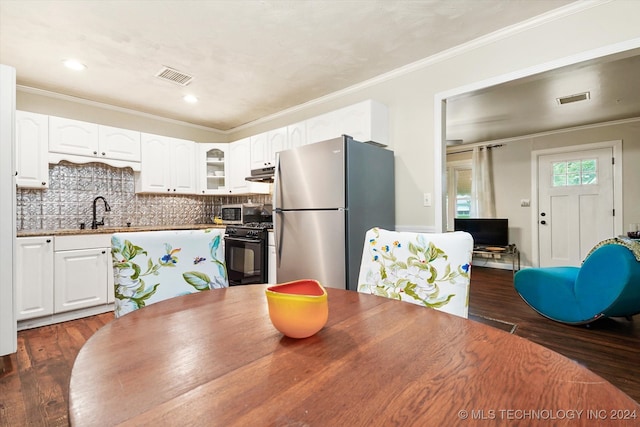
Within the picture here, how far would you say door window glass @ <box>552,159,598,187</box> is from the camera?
4.82 meters

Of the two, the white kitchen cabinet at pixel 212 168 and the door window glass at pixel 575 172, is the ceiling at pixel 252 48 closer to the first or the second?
the white kitchen cabinet at pixel 212 168

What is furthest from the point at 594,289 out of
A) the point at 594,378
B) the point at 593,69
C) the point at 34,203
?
the point at 34,203

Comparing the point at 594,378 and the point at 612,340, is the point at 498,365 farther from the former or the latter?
the point at 612,340

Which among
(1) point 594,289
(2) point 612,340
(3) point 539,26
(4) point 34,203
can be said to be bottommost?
(2) point 612,340

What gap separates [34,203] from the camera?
10.2 ft

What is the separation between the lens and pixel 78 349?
7.55 ft

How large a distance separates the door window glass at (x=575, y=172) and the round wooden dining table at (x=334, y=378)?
5648 mm

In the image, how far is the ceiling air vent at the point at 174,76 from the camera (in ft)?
9.19

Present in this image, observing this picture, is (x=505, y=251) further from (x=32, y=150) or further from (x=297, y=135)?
(x=32, y=150)

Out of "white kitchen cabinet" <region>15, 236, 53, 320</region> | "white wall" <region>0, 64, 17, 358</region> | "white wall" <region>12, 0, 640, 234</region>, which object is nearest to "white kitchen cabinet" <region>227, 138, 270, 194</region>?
"white wall" <region>12, 0, 640, 234</region>

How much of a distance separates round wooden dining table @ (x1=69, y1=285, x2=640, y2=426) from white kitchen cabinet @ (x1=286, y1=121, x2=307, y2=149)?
2670 millimetres

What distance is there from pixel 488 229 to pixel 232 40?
5197 millimetres

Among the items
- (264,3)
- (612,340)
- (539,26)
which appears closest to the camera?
(264,3)

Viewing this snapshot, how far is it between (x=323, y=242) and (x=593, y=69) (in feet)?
10.0
